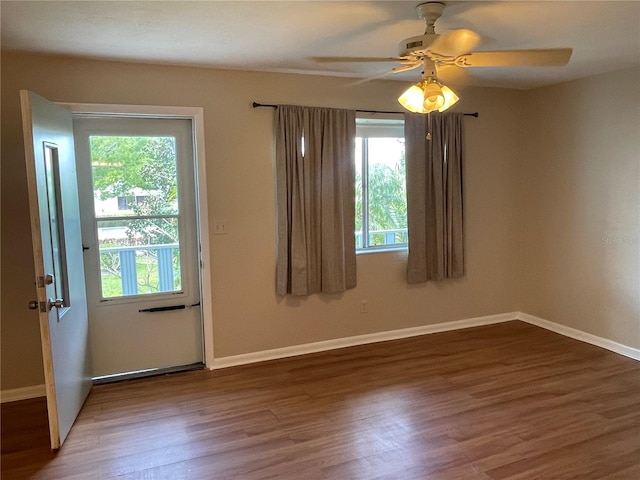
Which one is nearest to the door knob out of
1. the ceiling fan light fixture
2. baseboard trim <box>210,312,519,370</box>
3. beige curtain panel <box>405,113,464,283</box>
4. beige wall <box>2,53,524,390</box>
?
beige wall <box>2,53,524,390</box>

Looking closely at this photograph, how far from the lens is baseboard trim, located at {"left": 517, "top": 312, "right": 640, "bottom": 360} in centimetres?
403

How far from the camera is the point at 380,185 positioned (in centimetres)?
445

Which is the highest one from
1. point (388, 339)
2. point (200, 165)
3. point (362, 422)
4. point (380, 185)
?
point (200, 165)

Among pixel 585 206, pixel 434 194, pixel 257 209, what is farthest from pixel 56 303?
pixel 585 206

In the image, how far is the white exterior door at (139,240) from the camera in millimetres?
3521

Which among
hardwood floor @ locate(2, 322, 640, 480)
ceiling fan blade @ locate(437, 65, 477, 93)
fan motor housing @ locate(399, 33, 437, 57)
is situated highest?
fan motor housing @ locate(399, 33, 437, 57)

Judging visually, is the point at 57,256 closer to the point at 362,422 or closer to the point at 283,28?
the point at 283,28

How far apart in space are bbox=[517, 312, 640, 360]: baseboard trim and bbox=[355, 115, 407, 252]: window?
1.62 meters

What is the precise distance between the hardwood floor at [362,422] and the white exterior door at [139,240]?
0.98 ft

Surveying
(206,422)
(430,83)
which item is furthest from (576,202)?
(206,422)

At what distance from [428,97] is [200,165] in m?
1.95

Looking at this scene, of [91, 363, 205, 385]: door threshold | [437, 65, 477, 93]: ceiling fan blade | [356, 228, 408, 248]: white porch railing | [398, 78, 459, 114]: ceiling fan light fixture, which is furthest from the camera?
[356, 228, 408, 248]: white porch railing

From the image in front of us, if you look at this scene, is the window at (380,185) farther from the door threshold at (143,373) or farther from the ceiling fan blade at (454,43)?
the ceiling fan blade at (454,43)

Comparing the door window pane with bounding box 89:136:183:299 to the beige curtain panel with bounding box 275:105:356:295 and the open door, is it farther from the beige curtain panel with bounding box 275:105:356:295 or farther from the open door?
the beige curtain panel with bounding box 275:105:356:295
